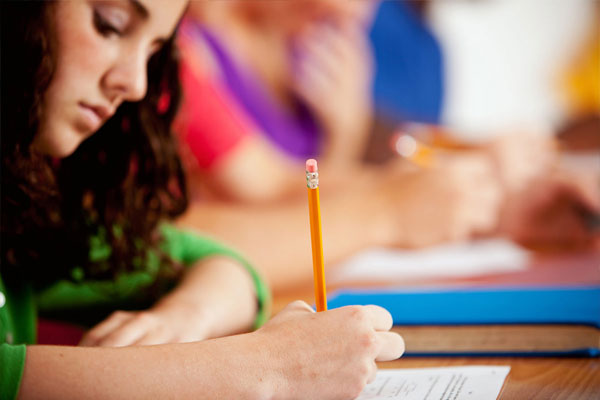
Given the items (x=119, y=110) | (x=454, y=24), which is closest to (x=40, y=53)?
(x=119, y=110)

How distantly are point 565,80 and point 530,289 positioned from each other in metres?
1.96

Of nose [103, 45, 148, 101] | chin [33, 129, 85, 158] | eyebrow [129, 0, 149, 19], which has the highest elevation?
eyebrow [129, 0, 149, 19]

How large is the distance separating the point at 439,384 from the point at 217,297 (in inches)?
7.8

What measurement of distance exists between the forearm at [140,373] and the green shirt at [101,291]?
236mm

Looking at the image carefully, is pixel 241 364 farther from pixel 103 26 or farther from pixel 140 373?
pixel 103 26

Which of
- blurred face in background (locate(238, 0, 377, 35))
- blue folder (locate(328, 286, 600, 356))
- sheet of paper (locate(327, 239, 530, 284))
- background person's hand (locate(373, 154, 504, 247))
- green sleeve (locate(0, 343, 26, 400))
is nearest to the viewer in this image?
green sleeve (locate(0, 343, 26, 400))

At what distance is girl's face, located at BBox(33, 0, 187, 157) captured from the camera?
452mm

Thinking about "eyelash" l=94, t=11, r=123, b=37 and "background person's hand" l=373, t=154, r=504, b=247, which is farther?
"background person's hand" l=373, t=154, r=504, b=247

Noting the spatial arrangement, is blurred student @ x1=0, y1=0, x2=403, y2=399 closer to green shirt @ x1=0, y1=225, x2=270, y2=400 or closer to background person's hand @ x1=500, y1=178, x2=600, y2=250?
green shirt @ x1=0, y1=225, x2=270, y2=400

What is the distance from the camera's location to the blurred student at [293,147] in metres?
0.90

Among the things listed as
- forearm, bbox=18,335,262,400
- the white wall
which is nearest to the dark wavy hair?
forearm, bbox=18,335,262,400

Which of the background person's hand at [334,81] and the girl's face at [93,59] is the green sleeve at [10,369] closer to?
the girl's face at [93,59]

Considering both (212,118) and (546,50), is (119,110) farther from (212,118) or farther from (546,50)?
(546,50)

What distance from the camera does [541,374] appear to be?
0.46 meters
